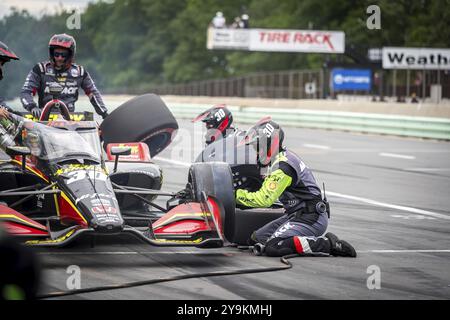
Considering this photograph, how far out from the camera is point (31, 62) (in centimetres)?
3372

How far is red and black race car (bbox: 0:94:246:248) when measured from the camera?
29.8 feet

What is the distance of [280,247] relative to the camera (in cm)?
976

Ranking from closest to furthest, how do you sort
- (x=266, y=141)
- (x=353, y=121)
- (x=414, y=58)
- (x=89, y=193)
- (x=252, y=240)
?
(x=89, y=193) < (x=266, y=141) < (x=252, y=240) < (x=353, y=121) < (x=414, y=58)

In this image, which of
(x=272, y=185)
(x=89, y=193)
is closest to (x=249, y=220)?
(x=272, y=185)

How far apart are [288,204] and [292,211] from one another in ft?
0.25

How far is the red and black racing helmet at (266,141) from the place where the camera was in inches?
394

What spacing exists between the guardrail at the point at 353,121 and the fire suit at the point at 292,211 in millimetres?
19781

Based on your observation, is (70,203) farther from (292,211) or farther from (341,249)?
(341,249)

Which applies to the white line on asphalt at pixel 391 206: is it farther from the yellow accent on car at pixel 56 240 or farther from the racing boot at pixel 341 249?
the yellow accent on car at pixel 56 240

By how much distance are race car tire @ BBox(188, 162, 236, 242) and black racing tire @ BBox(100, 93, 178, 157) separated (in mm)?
2837

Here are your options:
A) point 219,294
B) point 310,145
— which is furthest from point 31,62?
point 219,294

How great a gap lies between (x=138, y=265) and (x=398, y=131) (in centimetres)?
2310

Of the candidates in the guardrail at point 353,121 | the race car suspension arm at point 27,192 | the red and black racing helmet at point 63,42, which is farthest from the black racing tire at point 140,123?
the guardrail at point 353,121

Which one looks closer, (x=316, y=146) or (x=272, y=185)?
(x=272, y=185)
